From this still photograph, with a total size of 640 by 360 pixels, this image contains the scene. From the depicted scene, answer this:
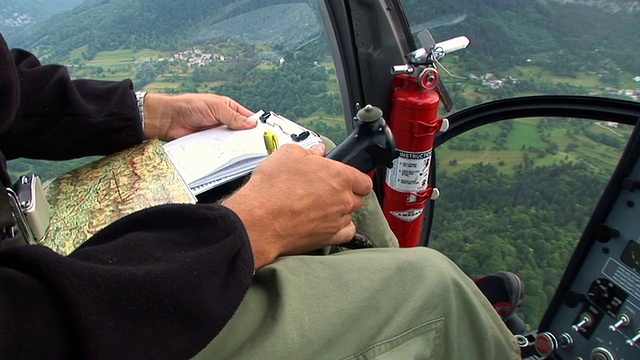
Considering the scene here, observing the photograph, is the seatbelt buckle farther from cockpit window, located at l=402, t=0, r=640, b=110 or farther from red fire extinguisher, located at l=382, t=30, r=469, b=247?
cockpit window, located at l=402, t=0, r=640, b=110

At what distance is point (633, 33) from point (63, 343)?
146cm

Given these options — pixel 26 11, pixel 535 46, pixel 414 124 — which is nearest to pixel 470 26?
pixel 535 46

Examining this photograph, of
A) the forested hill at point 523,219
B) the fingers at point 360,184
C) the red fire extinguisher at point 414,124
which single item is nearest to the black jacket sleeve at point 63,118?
the fingers at point 360,184

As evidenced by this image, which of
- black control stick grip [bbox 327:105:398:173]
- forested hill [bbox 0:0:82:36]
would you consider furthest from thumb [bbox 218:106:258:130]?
forested hill [bbox 0:0:82:36]

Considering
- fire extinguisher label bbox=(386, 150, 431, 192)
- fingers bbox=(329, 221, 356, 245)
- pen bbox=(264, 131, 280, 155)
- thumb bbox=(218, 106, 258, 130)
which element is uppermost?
pen bbox=(264, 131, 280, 155)

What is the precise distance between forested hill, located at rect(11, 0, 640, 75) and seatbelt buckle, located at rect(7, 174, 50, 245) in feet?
2.16

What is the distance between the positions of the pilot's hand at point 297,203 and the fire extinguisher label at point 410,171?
699mm

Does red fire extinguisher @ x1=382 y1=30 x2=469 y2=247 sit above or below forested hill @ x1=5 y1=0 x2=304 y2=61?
below

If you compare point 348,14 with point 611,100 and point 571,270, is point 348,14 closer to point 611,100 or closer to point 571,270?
point 611,100

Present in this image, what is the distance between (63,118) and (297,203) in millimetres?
562

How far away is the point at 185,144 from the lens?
3.68 feet

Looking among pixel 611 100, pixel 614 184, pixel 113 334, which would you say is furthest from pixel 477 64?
pixel 113 334

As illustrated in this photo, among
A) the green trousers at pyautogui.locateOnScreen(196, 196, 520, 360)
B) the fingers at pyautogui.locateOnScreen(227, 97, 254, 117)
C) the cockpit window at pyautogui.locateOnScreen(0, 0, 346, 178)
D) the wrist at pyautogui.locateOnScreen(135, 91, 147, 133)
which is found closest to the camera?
the green trousers at pyautogui.locateOnScreen(196, 196, 520, 360)

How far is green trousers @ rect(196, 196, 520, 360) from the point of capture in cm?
65
